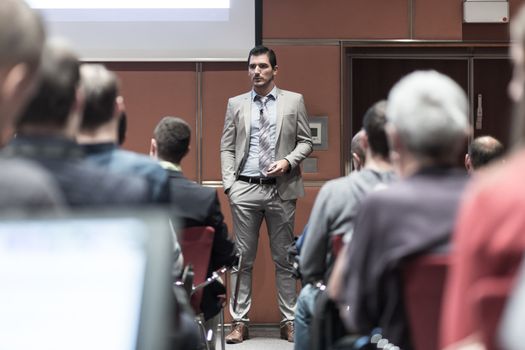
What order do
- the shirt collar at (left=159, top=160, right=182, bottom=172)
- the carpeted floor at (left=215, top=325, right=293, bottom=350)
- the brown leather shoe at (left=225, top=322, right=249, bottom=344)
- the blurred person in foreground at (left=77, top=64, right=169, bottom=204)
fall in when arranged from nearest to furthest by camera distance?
the blurred person in foreground at (left=77, top=64, right=169, bottom=204), the shirt collar at (left=159, top=160, right=182, bottom=172), the carpeted floor at (left=215, top=325, right=293, bottom=350), the brown leather shoe at (left=225, top=322, right=249, bottom=344)

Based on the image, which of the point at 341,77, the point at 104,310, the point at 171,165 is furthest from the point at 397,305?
the point at 341,77

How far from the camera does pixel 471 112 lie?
665cm

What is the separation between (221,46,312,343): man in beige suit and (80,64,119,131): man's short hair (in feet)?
10.1

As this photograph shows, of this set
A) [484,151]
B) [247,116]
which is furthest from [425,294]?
[247,116]

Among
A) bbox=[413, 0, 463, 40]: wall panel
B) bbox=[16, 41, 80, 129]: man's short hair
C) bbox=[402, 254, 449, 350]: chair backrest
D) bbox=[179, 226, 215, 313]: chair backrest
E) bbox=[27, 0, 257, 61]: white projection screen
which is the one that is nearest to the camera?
bbox=[16, 41, 80, 129]: man's short hair

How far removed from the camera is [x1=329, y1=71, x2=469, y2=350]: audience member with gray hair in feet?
6.28

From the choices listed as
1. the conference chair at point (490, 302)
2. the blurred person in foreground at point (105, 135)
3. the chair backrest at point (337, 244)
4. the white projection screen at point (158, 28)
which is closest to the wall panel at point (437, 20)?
the white projection screen at point (158, 28)

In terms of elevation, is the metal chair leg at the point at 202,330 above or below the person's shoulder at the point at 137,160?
below

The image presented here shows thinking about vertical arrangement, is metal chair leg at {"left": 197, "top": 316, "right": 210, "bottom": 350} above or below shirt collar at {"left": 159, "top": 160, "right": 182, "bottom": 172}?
below

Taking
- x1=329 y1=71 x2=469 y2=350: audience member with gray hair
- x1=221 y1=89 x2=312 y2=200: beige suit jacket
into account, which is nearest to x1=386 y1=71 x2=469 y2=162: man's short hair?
x1=329 y1=71 x2=469 y2=350: audience member with gray hair

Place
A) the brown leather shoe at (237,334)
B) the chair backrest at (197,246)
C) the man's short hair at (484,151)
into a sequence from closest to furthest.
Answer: the chair backrest at (197,246) < the man's short hair at (484,151) < the brown leather shoe at (237,334)

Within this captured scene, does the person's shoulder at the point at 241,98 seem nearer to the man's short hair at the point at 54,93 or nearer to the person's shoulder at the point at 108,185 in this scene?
the man's short hair at the point at 54,93

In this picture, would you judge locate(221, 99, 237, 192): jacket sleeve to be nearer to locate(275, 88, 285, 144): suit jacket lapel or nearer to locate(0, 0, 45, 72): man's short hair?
locate(275, 88, 285, 144): suit jacket lapel

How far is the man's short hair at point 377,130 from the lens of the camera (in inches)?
111
